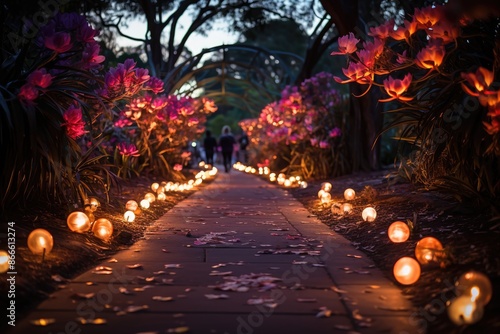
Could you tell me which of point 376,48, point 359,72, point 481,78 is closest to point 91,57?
point 359,72

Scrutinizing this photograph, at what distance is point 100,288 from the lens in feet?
11.2

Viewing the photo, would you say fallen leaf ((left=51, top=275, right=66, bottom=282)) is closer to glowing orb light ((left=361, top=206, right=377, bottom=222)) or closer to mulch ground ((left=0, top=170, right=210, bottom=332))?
mulch ground ((left=0, top=170, right=210, bottom=332))

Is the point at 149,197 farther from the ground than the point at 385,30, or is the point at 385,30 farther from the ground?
the point at 385,30

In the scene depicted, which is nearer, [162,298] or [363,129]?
[162,298]

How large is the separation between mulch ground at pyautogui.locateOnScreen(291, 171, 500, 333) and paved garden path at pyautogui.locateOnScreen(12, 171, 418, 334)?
127 millimetres

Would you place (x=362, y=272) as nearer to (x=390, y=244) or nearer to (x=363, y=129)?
(x=390, y=244)

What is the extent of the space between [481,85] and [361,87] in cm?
758

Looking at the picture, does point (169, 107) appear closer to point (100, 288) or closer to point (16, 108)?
point (16, 108)

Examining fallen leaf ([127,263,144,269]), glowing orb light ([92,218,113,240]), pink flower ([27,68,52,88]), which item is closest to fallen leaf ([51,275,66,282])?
fallen leaf ([127,263,144,269])

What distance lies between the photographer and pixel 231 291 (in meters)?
3.40

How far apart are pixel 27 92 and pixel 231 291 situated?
2.07 meters

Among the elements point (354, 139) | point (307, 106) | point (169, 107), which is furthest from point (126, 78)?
point (307, 106)

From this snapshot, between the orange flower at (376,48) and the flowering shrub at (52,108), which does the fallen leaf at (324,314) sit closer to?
the flowering shrub at (52,108)

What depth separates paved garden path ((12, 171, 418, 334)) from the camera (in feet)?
9.23
